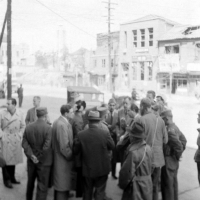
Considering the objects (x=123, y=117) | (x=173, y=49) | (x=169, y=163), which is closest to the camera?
(x=169, y=163)

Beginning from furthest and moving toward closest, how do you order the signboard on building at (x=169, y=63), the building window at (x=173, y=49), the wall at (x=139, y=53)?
the wall at (x=139, y=53)
the building window at (x=173, y=49)
the signboard on building at (x=169, y=63)

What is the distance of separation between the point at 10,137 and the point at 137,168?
3145 mm

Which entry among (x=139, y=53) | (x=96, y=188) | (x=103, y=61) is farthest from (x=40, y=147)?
(x=103, y=61)

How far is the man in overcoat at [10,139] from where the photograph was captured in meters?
5.87

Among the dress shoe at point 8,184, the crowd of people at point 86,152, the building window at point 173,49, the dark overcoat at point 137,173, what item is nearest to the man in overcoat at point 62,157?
the crowd of people at point 86,152

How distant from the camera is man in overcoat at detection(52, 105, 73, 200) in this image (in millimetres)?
4672

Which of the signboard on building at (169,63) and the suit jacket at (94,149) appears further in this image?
the signboard on building at (169,63)

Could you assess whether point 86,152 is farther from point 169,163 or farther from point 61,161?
point 169,163

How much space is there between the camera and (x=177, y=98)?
110 feet

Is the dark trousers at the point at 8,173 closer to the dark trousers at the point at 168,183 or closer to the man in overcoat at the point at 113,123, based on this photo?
the man in overcoat at the point at 113,123

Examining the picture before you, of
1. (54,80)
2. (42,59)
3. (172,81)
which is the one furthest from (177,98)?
(42,59)

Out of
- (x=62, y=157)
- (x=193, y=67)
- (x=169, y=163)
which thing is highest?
(x=193, y=67)

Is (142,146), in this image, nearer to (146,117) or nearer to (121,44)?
(146,117)

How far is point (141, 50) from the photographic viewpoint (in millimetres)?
40469
